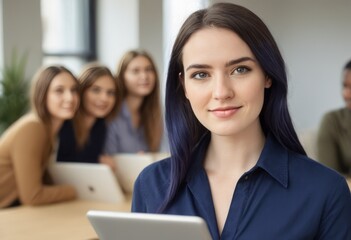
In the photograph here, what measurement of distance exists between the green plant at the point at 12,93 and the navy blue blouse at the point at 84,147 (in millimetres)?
1477

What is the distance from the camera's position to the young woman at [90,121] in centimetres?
355

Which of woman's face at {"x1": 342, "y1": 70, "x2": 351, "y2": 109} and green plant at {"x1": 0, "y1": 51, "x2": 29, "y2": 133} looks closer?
woman's face at {"x1": 342, "y1": 70, "x2": 351, "y2": 109}

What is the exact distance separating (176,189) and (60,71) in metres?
1.97

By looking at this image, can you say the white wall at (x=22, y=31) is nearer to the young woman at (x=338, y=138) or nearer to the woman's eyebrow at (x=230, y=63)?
the young woman at (x=338, y=138)

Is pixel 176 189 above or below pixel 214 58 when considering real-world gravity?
below

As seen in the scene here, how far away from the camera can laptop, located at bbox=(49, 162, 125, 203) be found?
3.09m

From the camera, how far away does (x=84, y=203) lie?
321 centimetres

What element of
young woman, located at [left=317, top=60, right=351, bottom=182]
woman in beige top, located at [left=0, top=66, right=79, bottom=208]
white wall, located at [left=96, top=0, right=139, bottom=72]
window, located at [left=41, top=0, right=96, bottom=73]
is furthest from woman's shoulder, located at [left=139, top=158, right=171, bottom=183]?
white wall, located at [left=96, top=0, right=139, bottom=72]

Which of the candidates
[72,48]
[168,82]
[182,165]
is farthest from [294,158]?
[72,48]

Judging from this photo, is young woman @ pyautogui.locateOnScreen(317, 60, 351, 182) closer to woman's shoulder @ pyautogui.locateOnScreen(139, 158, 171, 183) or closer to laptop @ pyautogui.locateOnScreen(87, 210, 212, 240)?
woman's shoulder @ pyautogui.locateOnScreen(139, 158, 171, 183)

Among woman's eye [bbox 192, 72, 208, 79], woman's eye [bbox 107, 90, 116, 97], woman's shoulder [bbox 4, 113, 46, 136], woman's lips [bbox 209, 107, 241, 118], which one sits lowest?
Answer: woman's shoulder [bbox 4, 113, 46, 136]

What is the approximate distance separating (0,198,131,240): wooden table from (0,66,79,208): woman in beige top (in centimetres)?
8

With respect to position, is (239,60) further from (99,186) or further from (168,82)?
(99,186)

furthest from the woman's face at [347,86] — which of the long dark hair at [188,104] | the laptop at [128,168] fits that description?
the long dark hair at [188,104]
